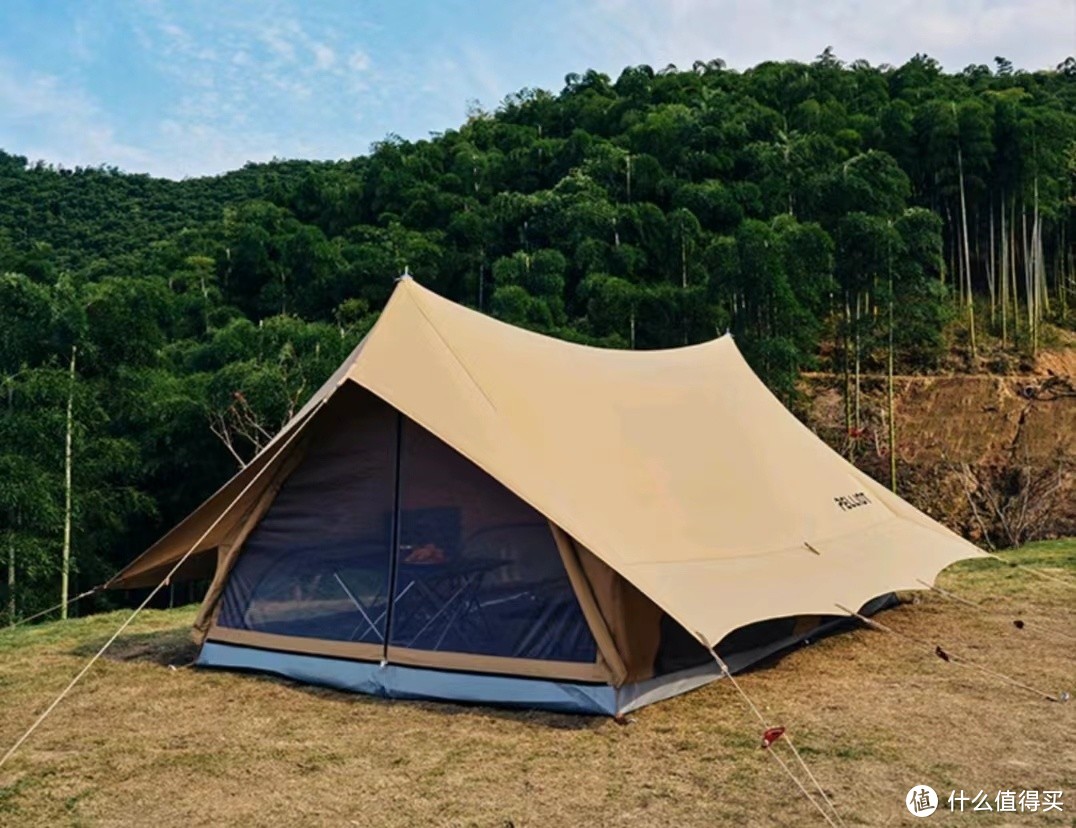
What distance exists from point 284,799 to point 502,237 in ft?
49.0

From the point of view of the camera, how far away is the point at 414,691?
14.2 feet

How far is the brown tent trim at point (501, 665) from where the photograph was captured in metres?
4.07

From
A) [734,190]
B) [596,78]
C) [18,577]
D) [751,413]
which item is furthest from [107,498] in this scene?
[596,78]

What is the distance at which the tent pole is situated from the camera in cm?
446

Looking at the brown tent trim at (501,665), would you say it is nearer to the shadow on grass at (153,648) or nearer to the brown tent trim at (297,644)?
the brown tent trim at (297,644)

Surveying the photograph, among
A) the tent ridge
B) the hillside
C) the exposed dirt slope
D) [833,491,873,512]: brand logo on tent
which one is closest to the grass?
[833,491,873,512]: brand logo on tent

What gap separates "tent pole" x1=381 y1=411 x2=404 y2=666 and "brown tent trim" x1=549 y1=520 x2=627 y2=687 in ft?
2.49

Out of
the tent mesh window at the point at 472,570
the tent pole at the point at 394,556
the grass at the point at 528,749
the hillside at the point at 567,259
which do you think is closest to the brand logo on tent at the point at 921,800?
the grass at the point at 528,749

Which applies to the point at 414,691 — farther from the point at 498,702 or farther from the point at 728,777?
→ the point at 728,777

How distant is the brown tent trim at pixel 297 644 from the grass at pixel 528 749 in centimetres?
16

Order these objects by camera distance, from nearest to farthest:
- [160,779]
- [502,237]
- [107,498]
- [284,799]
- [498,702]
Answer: [284,799], [160,779], [498,702], [107,498], [502,237]

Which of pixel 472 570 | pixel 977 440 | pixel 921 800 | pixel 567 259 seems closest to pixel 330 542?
pixel 472 570

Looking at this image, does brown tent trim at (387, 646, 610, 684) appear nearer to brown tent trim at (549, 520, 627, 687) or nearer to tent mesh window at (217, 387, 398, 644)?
brown tent trim at (549, 520, 627, 687)

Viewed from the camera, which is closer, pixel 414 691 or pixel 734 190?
pixel 414 691
